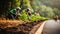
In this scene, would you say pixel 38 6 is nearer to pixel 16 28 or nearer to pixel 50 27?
pixel 50 27

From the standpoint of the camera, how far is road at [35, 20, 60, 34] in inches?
121

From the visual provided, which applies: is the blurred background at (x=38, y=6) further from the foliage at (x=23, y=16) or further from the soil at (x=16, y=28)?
the soil at (x=16, y=28)

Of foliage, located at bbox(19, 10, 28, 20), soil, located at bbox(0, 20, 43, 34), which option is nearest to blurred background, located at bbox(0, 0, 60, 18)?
foliage, located at bbox(19, 10, 28, 20)

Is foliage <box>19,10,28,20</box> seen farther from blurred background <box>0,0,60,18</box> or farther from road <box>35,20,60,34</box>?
road <box>35,20,60,34</box>

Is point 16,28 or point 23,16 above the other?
point 23,16

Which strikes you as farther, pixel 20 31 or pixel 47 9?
pixel 47 9

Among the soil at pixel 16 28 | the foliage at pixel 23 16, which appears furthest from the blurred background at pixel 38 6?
the soil at pixel 16 28

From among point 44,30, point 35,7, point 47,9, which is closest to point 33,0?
point 35,7

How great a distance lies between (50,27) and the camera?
313 cm

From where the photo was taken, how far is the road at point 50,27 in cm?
308

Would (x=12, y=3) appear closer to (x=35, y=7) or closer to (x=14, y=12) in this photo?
(x=14, y=12)

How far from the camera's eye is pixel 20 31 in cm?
292

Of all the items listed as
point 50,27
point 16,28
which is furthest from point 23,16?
point 50,27

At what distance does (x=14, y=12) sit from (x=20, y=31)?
1.25ft
